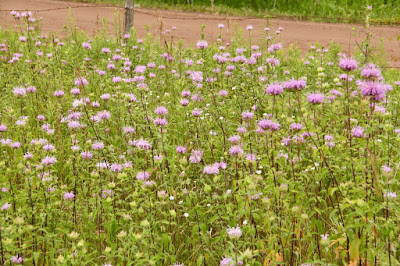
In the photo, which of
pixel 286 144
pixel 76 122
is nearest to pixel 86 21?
pixel 76 122

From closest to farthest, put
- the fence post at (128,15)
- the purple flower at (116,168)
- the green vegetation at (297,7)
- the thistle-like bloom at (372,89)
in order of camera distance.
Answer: the thistle-like bloom at (372,89)
the purple flower at (116,168)
the fence post at (128,15)
the green vegetation at (297,7)

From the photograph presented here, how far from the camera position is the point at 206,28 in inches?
520

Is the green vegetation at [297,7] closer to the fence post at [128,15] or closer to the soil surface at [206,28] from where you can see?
the soil surface at [206,28]

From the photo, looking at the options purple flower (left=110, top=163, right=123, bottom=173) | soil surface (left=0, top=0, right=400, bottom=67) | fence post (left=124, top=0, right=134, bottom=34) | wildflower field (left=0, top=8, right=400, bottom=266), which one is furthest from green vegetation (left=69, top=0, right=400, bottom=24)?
purple flower (left=110, top=163, right=123, bottom=173)

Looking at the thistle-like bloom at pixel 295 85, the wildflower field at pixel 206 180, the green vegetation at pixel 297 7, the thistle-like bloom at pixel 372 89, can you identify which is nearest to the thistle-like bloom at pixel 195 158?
the wildflower field at pixel 206 180

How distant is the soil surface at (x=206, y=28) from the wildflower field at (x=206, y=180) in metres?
5.73

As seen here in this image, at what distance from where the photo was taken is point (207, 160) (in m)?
4.14

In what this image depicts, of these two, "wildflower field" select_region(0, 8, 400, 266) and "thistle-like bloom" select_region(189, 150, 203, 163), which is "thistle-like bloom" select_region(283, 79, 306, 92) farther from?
"thistle-like bloom" select_region(189, 150, 203, 163)

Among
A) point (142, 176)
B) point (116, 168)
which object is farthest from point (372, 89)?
point (116, 168)

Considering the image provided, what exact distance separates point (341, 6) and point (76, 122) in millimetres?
14030

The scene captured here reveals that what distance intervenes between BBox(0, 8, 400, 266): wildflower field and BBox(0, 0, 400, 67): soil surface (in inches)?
225

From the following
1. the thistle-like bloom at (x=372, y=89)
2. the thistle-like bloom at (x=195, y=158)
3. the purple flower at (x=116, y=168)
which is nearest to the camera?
the thistle-like bloom at (x=372, y=89)

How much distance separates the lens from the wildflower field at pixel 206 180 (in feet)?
8.67

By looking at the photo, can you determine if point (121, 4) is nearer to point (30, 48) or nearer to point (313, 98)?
point (30, 48)
